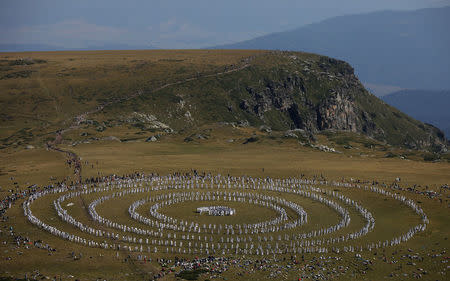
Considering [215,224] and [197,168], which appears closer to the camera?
[215,224]

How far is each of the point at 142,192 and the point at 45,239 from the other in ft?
121

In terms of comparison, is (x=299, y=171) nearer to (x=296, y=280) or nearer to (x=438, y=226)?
(x=438, y=226)

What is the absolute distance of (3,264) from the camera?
66562 mm

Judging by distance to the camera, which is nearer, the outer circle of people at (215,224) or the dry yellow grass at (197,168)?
the dry yellow grass at (197,168)

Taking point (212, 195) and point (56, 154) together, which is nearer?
point (212, 195)

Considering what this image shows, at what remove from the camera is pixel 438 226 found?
87.4m

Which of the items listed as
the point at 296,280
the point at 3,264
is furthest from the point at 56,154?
the point at 296,280

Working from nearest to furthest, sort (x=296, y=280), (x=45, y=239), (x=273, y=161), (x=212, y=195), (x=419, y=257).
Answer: (x=296, y=280)
(x=419, y=257)
(x=45, y=239)
(x=212, y=195)
(x=273, y=161)

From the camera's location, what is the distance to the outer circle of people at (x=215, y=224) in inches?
2968

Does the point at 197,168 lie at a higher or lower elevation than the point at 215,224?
lower

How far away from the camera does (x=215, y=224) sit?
87.6 meters

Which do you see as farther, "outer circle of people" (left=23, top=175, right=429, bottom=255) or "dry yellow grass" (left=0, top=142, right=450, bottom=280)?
"outer circle of people" (left=23, top=175, right=429, bottom=255)

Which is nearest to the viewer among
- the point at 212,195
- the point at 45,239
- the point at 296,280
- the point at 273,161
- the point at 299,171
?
the point at 296,280

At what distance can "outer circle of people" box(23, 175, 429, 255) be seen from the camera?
75.4 m
